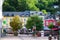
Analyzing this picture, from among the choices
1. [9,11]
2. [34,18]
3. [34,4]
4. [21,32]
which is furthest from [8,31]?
[34,4]

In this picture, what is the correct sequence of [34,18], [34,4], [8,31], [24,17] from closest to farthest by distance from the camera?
[34,18], [8,31], [24,17], [34,4]

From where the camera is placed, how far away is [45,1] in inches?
2785

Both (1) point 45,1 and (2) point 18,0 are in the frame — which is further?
(1) point 45,1

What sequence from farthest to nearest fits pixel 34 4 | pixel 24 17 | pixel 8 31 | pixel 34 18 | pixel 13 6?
pixel 34 4
pixel 13 6
pixel 24 17
pixel 8 31
pixel 34 18

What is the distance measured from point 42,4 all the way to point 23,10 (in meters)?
8.80

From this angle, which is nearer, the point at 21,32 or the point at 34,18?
the point at 34,18

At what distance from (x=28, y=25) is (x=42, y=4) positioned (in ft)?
79.9

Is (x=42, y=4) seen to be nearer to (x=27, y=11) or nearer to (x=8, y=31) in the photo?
(x=27, y=11)

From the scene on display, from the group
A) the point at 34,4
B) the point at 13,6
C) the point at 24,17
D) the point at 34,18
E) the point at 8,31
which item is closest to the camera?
the point at 34,18

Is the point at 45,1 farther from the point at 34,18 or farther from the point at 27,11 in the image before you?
the point at 34,18

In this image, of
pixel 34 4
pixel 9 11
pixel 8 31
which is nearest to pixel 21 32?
pixel 8 31

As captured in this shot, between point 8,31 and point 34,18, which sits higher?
point 34,18

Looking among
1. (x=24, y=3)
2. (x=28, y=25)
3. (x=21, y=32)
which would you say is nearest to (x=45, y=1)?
(x=24, y=3)

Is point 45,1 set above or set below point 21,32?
above
